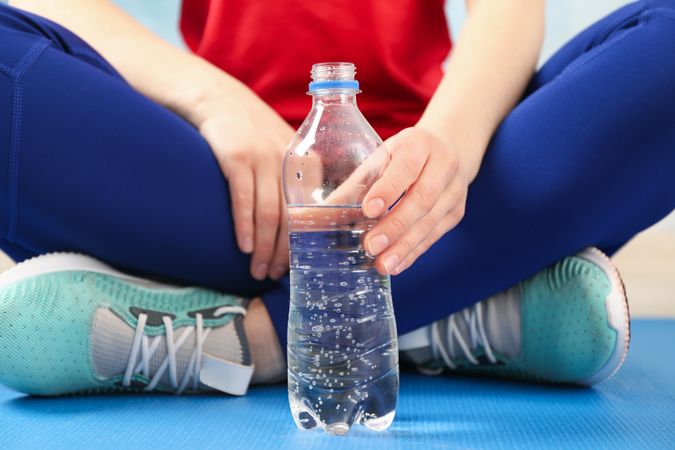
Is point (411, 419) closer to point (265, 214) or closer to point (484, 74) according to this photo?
point (265, 214)

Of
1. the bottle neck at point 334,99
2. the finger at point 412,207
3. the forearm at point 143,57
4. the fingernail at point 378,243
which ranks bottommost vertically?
the fingernail at point 378,243

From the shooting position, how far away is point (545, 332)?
1.12 meters

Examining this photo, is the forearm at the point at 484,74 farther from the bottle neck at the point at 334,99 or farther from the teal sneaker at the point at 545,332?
the teal sneaker at the point at 545,332

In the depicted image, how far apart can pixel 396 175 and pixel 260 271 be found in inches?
16.3

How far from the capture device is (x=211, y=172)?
3.58 ft

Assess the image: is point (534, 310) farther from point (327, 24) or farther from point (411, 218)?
point (327, 24)

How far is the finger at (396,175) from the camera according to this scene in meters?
0.75

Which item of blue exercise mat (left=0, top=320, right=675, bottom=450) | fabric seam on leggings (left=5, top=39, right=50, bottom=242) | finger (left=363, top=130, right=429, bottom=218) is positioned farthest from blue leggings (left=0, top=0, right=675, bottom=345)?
finger (left=363, top=130, right=429, bottom=218)

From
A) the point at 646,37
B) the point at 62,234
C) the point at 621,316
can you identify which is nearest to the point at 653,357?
the point at 621,316

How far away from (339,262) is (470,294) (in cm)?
24

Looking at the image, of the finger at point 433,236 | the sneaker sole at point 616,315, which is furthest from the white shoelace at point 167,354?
the sneaker sole at point 616,315

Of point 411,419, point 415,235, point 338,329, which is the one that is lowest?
point 411,419

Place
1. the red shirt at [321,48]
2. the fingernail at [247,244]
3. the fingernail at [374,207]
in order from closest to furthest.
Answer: the fingernail at [374,207] < the fingernail at [247,244] < the red shirt at [321,48]

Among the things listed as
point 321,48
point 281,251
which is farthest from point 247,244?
point 321,48
